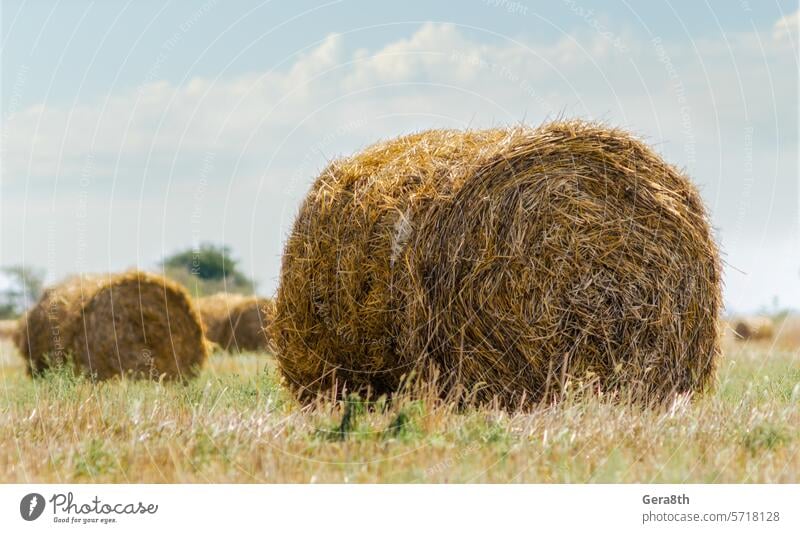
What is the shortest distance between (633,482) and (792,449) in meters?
1.45

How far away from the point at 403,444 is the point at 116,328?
7273 millimetres

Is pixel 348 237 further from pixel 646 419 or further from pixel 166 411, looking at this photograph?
pixel 646 419

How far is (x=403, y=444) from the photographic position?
5891 mm

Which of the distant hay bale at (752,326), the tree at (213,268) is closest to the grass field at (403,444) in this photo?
the distant hay bale at (752,326)

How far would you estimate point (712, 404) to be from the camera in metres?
7.36

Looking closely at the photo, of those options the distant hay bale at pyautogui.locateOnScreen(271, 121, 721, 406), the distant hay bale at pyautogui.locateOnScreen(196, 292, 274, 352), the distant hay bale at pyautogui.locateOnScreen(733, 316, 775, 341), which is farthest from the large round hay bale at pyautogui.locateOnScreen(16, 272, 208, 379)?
the distant hay bale at pyautogui.locateOnScreen(733, 316, 775, 341)

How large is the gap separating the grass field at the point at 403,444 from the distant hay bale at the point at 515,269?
0.41 m
